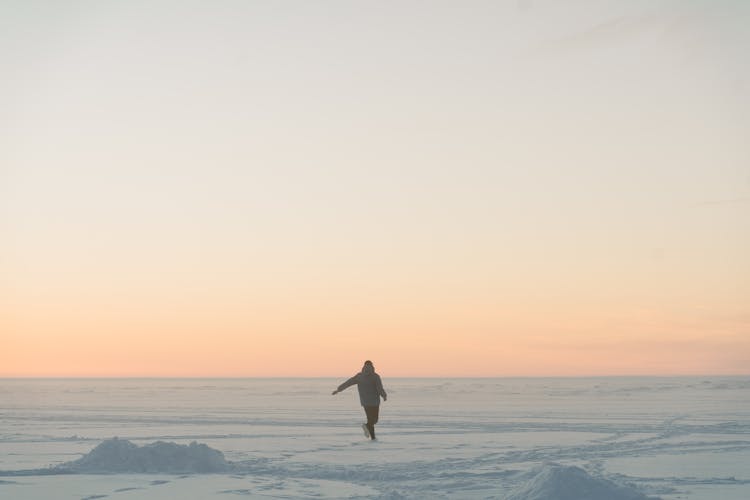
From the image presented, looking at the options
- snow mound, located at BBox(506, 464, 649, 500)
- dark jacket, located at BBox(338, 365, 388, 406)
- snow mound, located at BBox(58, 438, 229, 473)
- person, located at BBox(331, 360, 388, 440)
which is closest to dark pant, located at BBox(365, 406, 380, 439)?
person, located at BBox(331, 360, 388, 440)

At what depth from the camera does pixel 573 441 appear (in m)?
16.0

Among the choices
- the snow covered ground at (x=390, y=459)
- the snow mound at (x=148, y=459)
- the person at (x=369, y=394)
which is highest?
the person at (x=369, y=394)

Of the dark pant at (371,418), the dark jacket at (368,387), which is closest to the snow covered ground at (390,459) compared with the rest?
the dark pant at (371,418)

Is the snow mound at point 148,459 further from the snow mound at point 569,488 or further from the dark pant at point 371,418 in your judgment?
the snow mound at point 569,488

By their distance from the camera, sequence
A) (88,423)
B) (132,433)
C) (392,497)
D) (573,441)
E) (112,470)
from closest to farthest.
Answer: (392,497) → (112,470) → (573,441) → (132,433) → (88,423)

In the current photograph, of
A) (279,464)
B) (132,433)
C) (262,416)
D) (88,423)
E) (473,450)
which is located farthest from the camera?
(262,416)

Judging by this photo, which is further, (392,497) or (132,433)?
(132,433)

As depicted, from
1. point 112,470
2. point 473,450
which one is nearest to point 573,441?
point 473,450

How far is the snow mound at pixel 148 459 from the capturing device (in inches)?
461

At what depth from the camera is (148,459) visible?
11930 mm

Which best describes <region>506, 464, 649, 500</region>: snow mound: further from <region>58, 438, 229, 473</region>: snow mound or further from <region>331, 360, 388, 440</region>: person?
<region>331, 360, 388, 440</region>: person

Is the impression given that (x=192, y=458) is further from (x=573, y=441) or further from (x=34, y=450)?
(x=573, y=441)

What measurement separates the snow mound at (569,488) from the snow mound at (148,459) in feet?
16.6

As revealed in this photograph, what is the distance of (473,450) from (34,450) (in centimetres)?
781
